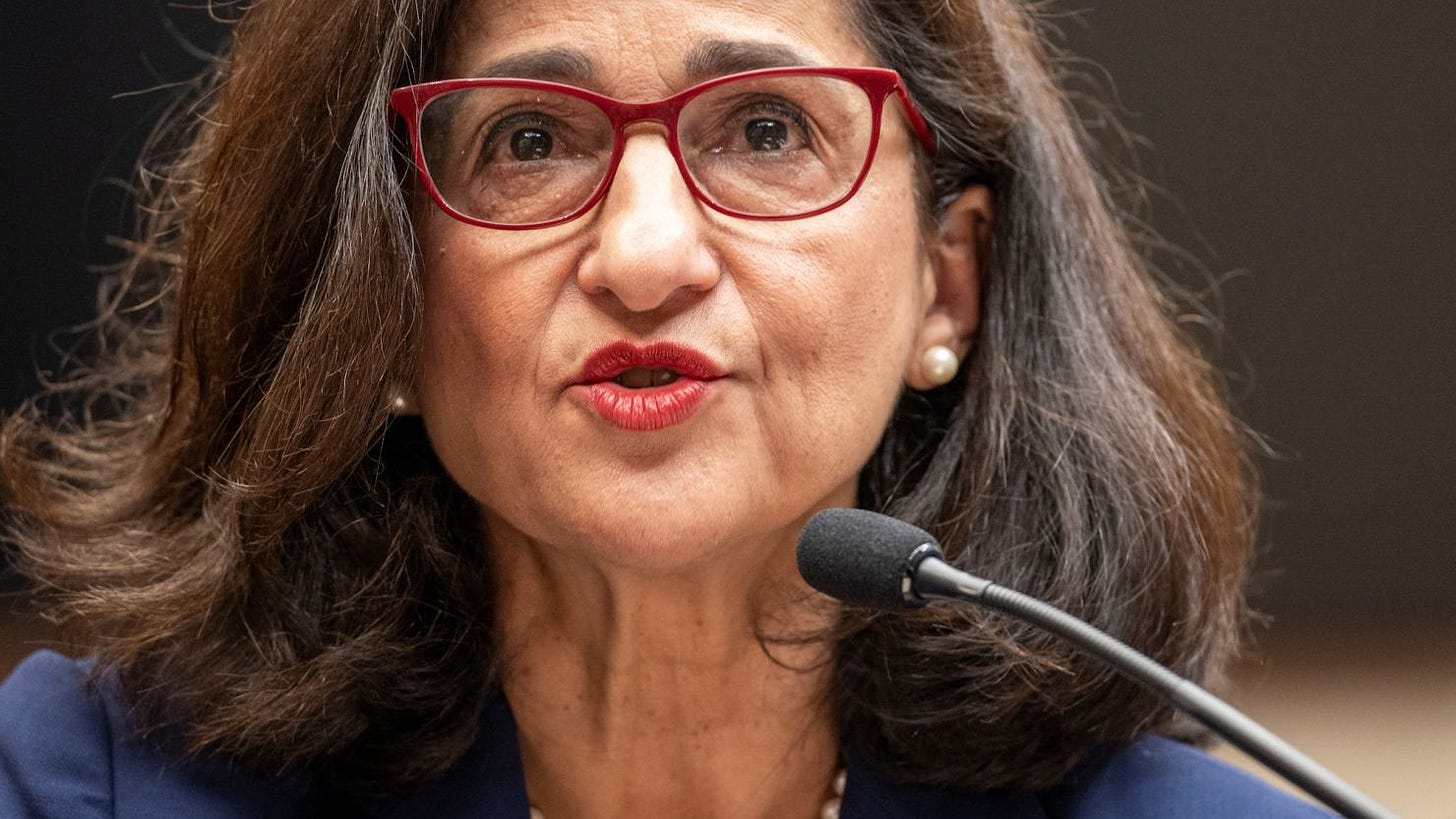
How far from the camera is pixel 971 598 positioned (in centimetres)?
124

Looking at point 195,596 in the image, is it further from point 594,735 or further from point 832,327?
point 832,327

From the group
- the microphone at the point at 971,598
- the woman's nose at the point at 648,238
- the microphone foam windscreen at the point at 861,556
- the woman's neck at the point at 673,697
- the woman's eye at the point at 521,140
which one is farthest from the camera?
the woman's neck at the point at 673,697

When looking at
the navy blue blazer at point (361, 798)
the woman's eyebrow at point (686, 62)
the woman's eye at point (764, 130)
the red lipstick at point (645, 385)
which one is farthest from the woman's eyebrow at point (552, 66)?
the navy blue blazer at point (361, 798)

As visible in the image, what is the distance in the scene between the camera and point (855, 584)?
1289 millimetres

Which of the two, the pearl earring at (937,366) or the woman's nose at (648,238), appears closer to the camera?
the woman's nose at (648,238)

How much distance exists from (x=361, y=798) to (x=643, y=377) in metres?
0.57

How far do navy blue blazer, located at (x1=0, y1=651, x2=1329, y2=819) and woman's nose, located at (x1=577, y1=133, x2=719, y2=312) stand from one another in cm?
53

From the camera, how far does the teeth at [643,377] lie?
161 cm

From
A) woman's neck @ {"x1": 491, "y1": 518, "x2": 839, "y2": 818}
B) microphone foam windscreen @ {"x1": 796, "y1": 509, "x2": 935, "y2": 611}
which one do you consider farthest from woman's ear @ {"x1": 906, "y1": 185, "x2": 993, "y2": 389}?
microphone foam windscreen @ {"x1": 796, "y1": 509, "x2": 935, "y2": 611}

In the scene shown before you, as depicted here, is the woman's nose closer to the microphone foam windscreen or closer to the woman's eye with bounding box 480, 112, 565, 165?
the woman's eye with bounding box 480, 112, 565, 165

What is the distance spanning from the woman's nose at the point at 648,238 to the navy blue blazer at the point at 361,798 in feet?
1.74

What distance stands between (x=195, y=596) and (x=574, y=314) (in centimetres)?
53

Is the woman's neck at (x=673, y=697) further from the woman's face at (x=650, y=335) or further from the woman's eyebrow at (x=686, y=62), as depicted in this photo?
the woman's eyebrow at (x=686, y=62)

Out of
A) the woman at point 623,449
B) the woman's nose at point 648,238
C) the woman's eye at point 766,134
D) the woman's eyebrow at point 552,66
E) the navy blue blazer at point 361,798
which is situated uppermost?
the woman's eyebrow at point 552,66
